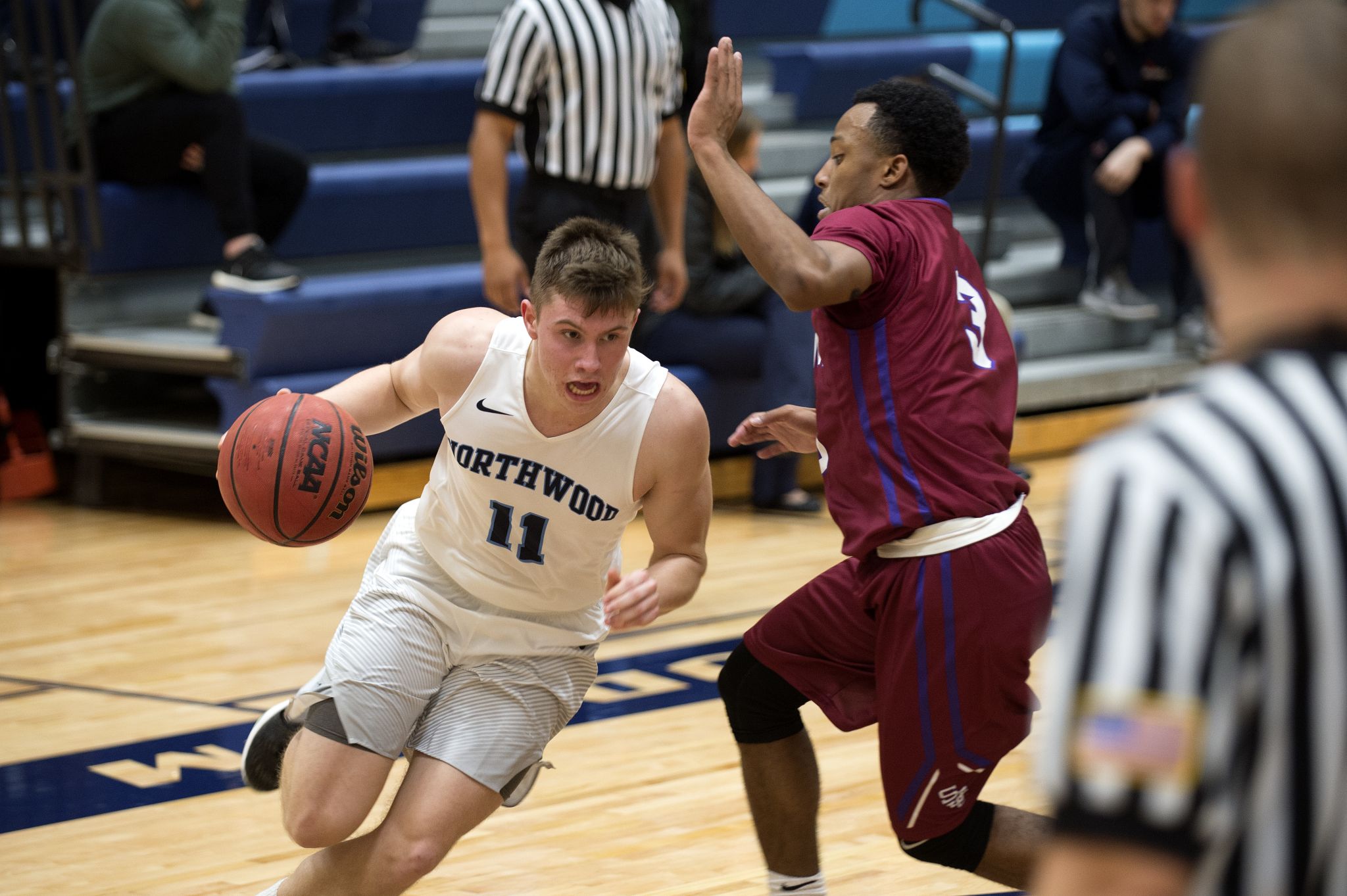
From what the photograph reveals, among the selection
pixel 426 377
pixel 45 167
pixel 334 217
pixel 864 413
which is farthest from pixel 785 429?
pixel 45 167

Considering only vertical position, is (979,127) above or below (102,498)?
above

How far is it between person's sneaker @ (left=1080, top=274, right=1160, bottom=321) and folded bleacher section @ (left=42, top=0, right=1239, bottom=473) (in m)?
0.18

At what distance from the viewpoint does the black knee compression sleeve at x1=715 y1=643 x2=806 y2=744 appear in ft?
10.1

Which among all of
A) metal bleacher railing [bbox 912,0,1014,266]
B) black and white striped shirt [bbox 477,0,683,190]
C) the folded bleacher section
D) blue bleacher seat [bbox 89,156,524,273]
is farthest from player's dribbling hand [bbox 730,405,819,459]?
metal bleacher railing [bbox 912,0,1014,266]

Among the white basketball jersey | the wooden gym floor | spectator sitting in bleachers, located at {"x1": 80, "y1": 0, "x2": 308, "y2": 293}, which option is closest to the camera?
the white basketball jersey

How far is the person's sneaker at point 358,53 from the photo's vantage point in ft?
27.5

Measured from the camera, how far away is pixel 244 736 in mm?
4352

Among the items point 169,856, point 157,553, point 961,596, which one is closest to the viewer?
point 961,596

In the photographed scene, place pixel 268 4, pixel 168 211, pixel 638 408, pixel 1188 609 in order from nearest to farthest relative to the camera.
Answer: pixel 1188 609
pixel 638 408
pixel 168 211
pixel 268 4

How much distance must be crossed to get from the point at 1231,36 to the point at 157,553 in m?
5.71

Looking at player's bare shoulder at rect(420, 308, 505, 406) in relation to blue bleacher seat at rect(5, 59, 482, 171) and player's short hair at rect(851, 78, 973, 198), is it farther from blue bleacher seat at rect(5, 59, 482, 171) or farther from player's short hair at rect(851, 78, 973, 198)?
blue bleacher seat at rect(5, 59, 482, 171)

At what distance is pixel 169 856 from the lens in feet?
11.7

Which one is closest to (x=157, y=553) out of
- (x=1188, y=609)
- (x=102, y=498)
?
(x=102, y=498)

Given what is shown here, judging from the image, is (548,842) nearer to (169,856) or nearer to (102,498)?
(169,856)
